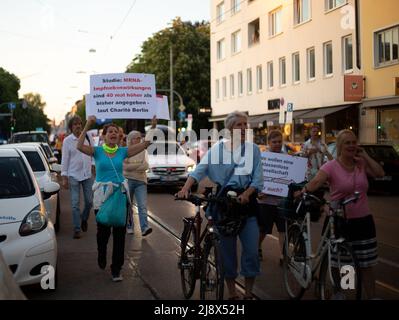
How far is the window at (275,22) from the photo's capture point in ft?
119

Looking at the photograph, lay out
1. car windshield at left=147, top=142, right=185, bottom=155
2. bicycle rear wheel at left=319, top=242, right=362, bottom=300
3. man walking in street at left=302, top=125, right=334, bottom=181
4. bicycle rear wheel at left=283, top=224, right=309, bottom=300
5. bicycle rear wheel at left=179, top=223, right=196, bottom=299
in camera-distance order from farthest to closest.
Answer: car windshield at left=147, top=142, right=185, bottom=155, man walking in street at left=302, top=125, right=334, bottom=181, bicycle rear wheel at left=179, top=223, right=196, bottom=299, bicycle rear wheel at left=283, top=224, right=309, bottom=300, bicycle rear wheel at left=319, top=242, right=362, bottom=300

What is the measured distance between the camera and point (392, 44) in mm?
24391

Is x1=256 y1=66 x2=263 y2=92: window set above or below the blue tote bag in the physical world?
above

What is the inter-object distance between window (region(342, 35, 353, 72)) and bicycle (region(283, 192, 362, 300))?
75.7ft

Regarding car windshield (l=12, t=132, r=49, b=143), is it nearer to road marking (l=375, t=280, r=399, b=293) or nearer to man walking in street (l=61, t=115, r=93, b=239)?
man walking in street (l=61, t=115, r=93, b=239)

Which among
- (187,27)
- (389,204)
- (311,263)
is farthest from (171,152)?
(187,27)

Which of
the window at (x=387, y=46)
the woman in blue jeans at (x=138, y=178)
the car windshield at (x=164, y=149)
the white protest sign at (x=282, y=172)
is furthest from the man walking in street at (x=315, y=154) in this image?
the window at (x=387, y=46)

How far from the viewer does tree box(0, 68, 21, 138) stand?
263 ft

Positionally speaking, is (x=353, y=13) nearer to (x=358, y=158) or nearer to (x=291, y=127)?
(x=291, y=127)

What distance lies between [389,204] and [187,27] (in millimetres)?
48770

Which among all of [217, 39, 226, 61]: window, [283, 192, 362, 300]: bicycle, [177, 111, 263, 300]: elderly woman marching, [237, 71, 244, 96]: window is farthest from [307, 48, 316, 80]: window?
[177, 111, 263, 300]: elderly woman marching

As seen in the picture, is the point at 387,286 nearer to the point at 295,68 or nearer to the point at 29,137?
the point at 29,137

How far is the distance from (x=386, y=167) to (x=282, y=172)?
11.1 metres

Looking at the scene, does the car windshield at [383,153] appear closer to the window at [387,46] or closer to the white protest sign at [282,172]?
the window at [387,46]
